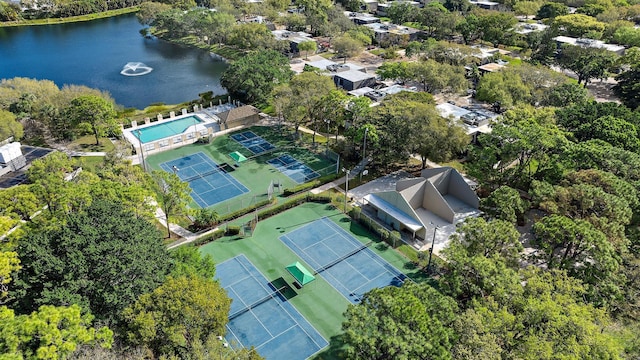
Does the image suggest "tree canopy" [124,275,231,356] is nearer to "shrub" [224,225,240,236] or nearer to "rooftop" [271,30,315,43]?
"shrub" [224,225,240,236]

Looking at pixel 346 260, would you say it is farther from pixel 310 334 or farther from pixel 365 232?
pixel 310 334

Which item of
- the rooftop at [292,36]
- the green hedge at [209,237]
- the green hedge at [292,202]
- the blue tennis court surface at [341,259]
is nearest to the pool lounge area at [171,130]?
the green hedge at [292,202]

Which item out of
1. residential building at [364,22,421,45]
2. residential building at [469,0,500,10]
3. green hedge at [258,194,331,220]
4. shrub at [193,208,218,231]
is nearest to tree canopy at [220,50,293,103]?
green hedge at [258,194,331,220]

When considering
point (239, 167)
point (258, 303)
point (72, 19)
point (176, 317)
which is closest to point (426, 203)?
point (258, 303)

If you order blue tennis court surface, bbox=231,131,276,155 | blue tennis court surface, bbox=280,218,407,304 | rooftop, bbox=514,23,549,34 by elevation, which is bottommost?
blue tennis court surface, bbox=280,218,407,304

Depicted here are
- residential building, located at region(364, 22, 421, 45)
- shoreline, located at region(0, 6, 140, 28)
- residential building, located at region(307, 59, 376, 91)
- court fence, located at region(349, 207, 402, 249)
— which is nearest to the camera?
court fence, located at region(349, 207, 402, 249)

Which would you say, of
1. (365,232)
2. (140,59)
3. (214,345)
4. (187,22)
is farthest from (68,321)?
(187,22)
